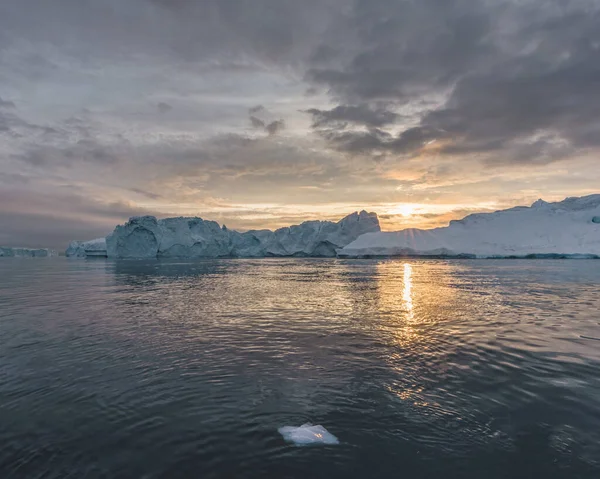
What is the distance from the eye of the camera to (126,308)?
65.2 ft

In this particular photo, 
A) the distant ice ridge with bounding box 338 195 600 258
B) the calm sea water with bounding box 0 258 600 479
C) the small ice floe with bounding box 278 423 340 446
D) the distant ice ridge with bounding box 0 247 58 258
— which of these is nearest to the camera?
the calm sea water with bounding box 0 258 600 479

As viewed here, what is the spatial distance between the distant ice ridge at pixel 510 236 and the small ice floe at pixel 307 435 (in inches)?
3747

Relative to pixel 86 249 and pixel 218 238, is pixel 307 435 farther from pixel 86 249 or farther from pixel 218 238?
pixel 86 249

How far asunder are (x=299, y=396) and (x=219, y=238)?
113585 mm

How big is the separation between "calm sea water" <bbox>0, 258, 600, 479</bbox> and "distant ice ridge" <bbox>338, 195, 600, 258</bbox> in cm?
8635

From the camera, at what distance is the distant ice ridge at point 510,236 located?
89.6 metres

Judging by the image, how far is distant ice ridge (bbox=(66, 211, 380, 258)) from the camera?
99375 mm

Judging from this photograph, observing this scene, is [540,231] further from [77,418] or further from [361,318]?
[77,418]

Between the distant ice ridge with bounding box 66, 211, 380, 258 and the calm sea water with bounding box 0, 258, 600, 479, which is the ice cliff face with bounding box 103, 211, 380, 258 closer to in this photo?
the distant ice ridge with bounding box 66, 211, 380, 258

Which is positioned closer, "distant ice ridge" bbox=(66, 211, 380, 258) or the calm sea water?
the calm sea water

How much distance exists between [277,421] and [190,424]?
160 cm

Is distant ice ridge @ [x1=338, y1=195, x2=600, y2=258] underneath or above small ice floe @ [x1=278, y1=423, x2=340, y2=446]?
above

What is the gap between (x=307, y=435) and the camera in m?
6.30

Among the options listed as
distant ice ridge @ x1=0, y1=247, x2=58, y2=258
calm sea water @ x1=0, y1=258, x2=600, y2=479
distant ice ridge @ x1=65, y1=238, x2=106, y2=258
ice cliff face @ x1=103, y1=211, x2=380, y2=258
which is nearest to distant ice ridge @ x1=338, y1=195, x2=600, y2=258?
ice cliff face @ x1=103, y1=211, x2=380, y2=258
